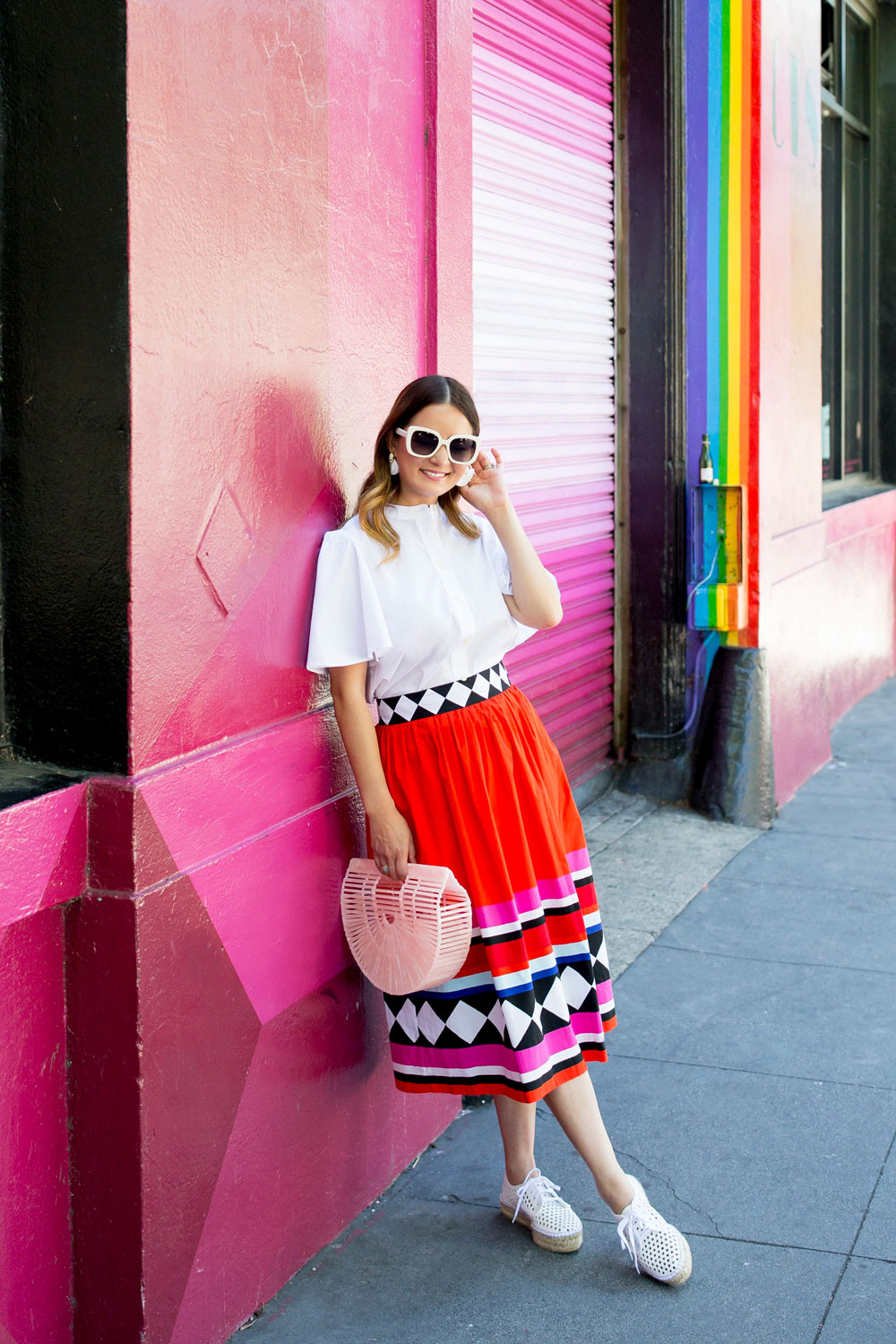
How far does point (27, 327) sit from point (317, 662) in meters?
0.88

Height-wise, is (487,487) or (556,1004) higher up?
(487,487)

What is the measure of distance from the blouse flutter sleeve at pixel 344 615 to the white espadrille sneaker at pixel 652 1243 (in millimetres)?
1301

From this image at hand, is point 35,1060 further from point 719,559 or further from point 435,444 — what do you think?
point 719,559

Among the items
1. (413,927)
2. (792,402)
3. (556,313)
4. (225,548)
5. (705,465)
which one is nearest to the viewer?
(225,548)

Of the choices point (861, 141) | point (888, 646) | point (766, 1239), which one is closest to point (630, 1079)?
point (766, 1239)

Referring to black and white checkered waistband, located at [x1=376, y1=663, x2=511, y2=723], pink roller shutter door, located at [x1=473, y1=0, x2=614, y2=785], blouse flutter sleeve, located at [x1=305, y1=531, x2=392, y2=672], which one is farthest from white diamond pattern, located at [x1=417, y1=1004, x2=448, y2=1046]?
pink roller shutter door, located at [x1=473, y1=0, x2=614, y2=785]

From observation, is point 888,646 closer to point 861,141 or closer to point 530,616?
point 861,141

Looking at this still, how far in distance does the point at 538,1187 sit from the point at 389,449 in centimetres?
168

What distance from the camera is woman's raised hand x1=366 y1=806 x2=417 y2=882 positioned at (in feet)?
10.2

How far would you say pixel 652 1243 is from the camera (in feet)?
10.2

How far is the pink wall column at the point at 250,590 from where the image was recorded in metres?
2.61

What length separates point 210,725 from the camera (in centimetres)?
279

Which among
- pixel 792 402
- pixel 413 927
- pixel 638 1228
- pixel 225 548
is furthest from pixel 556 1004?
pixel 792 402

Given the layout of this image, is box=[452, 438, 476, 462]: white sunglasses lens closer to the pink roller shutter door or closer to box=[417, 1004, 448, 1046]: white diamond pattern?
box=[417, 1004, 448, 1046]: white diamond pattern
